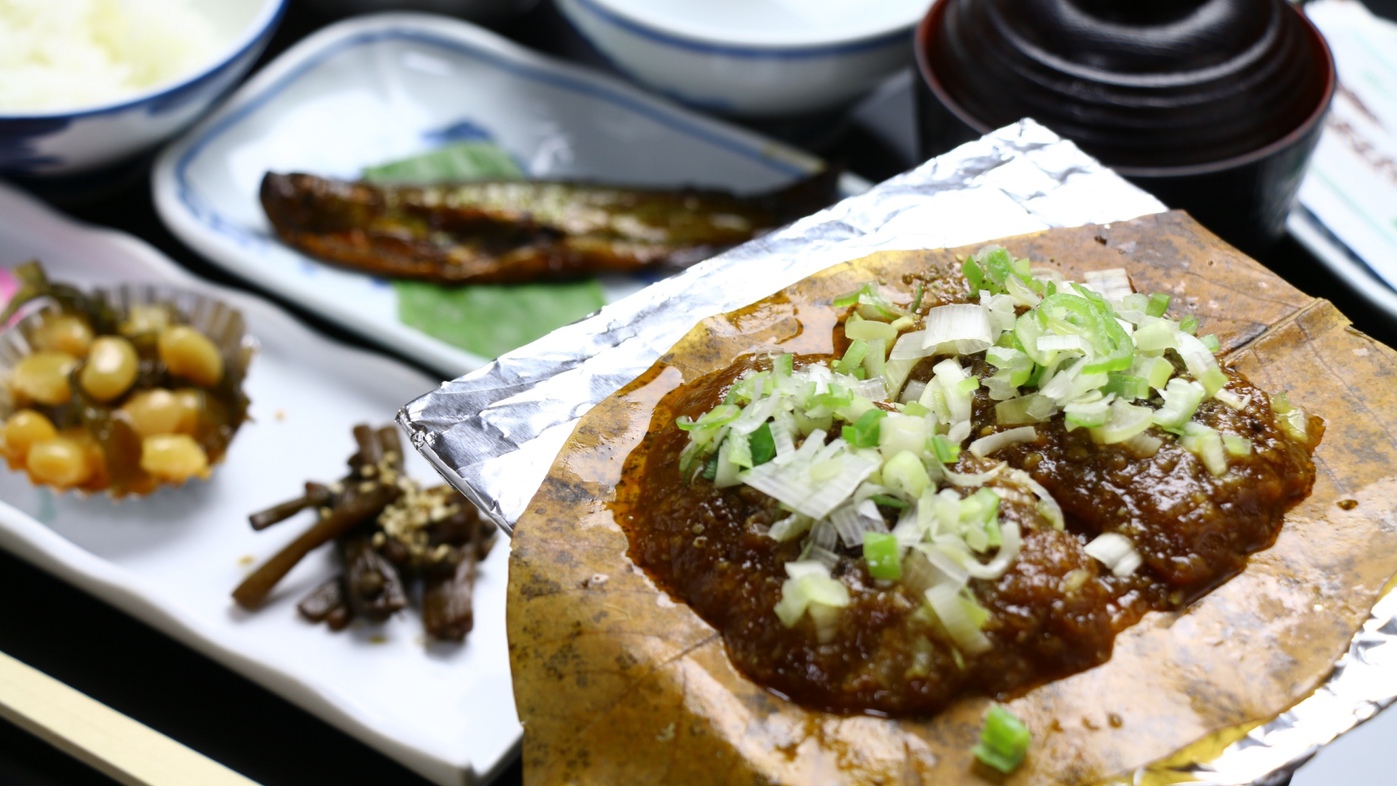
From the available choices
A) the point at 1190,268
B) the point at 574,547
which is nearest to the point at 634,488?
the point at 574,547

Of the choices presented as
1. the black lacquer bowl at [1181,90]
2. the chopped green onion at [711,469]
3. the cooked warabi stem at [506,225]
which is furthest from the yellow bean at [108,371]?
the black lacquer bowl at [1181,90]

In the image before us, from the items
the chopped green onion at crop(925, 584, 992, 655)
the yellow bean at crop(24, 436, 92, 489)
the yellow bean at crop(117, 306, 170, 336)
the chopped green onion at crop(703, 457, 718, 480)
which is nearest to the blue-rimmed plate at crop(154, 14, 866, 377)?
the yellow bean at crop(117, 306, 170, 336)

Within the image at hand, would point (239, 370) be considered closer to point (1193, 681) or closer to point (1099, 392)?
point (1099, 392)

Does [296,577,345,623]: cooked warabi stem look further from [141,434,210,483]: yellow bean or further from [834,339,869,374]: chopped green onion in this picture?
[834,339,869,374]: chopped green onion

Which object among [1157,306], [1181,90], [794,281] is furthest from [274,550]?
[1181,90]

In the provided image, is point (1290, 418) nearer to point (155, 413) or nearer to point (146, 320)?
point (155, 413)

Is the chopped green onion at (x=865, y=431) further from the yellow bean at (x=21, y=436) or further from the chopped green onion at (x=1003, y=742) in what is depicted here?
the yellow bean at (x=21, y=436)

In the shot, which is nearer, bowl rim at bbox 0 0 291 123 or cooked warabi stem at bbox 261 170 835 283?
bowl rim at bbox 0 0 291 123
